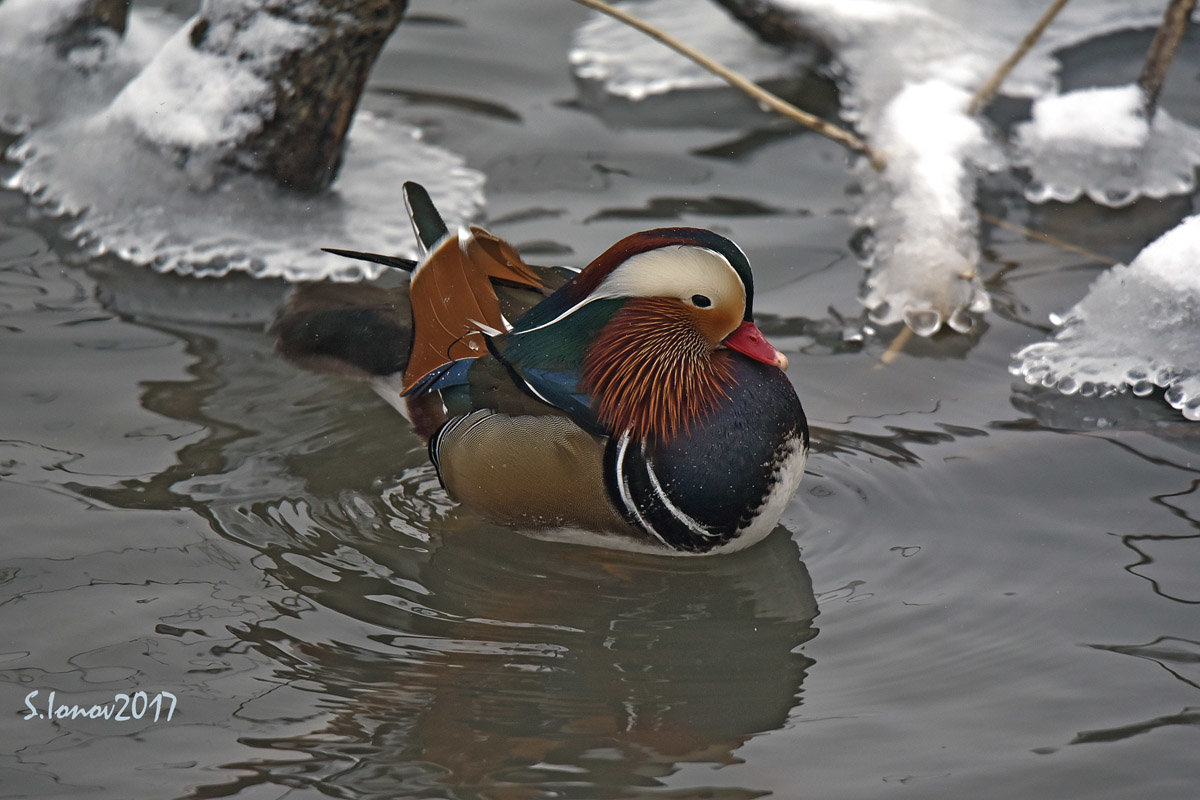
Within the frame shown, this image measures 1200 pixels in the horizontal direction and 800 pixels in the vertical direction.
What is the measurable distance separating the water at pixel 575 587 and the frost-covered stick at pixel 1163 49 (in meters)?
0.57

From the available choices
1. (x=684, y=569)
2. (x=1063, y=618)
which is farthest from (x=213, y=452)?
(x=1063, y=618)

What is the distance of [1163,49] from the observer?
191 inches

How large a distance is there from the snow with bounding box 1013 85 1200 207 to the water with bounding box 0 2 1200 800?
244 mm

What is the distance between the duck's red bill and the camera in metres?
3.30

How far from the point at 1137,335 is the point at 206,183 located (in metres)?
3.07

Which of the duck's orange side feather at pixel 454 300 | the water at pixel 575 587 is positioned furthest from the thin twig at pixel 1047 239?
the duck's orange side feather at pixel 454 300

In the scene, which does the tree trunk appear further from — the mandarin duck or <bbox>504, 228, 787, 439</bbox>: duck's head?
<bbox>504, 228, 787, 439</bbox>: duck's head

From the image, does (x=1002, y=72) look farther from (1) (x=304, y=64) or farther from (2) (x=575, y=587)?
(2) (x=575, y=587)

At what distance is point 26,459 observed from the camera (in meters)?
3.56

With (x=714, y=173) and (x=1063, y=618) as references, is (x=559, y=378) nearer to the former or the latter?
(x=1063, y=618)

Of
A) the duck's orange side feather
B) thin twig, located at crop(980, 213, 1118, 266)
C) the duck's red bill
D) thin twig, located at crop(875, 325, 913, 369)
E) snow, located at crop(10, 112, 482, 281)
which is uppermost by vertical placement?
thin twig, located at crop(980, 213, 1118, 266)

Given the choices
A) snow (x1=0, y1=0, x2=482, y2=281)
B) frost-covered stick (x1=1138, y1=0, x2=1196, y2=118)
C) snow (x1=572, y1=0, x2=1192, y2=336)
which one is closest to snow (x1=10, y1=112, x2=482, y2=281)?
snow (x1=0, y1=0, x2=482, y2=281)

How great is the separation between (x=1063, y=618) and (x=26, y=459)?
2.61 m

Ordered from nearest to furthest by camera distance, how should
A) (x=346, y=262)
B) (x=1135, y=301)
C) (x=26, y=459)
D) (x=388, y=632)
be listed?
(x=388, y=632) → (x=26, y=459) → (x=1135, y=301) → (x=346, y=262)
